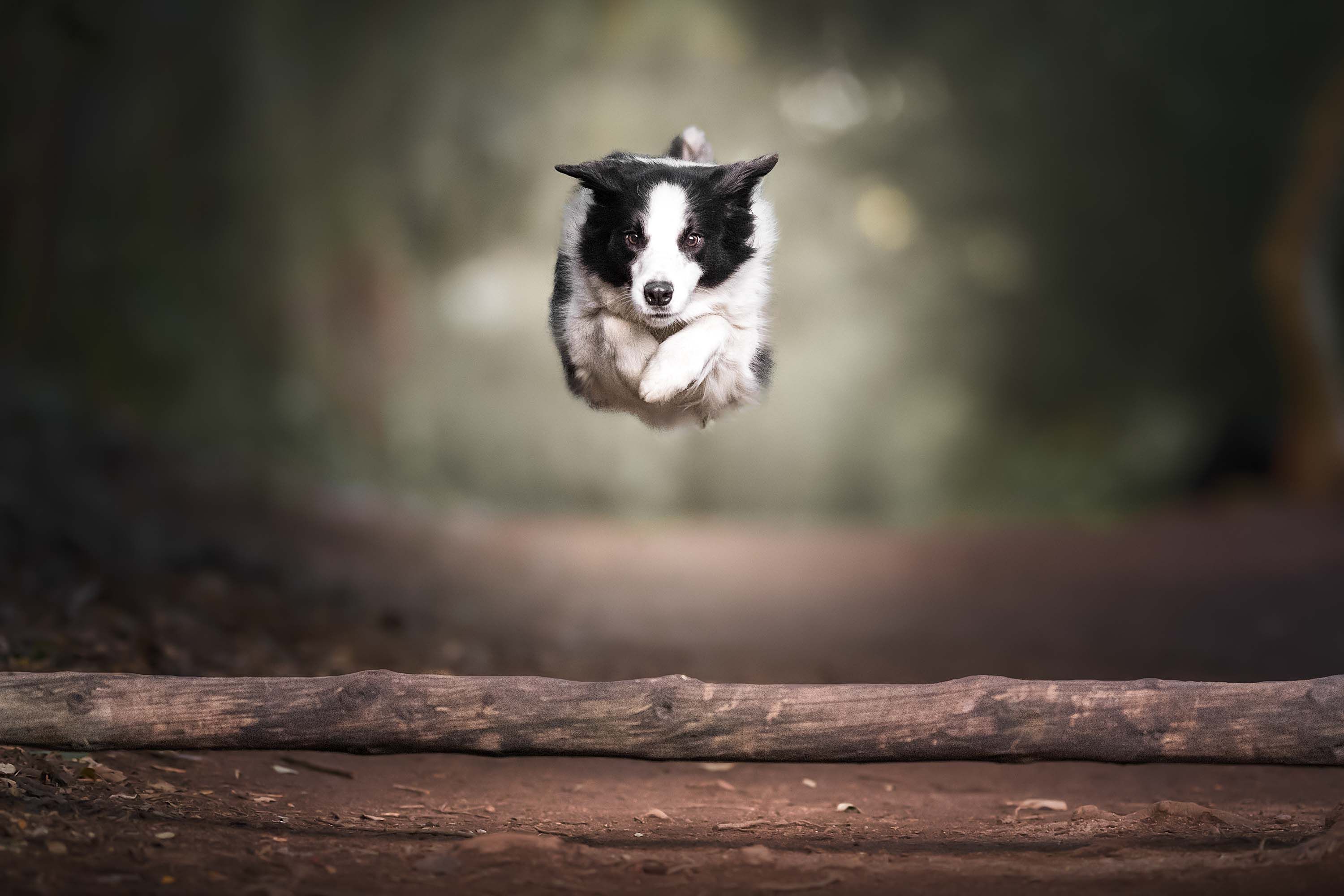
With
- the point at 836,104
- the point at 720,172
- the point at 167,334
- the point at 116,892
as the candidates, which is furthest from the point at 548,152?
the point at 116,892

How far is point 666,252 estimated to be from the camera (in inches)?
152

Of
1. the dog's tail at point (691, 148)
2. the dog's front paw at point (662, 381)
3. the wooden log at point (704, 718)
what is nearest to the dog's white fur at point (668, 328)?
the dog's front paw at point (662, 381)

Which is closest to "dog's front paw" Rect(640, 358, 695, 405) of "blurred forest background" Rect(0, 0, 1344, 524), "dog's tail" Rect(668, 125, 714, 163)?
"dog's tail" Rect(668, 125, 714, 163)

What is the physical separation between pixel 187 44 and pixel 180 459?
14.1 ft

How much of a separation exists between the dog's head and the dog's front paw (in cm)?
18

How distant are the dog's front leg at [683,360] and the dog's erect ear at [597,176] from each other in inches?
22.3

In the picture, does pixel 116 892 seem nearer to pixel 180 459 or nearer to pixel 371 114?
pixel 180 459

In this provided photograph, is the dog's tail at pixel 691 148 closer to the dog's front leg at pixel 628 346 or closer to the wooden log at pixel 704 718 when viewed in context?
the dog's front leg at pixel 628 346

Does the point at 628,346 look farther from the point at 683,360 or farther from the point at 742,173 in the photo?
the point at 742,173

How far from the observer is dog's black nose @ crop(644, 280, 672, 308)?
12.1 feet

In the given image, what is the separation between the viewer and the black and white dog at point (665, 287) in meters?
3.83

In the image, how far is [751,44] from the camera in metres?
11.7

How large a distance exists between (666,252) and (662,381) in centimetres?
48

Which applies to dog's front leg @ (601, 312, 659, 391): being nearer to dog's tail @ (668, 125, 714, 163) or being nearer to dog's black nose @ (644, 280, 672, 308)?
dog's black nose @ (644, 280, 672, 308)
